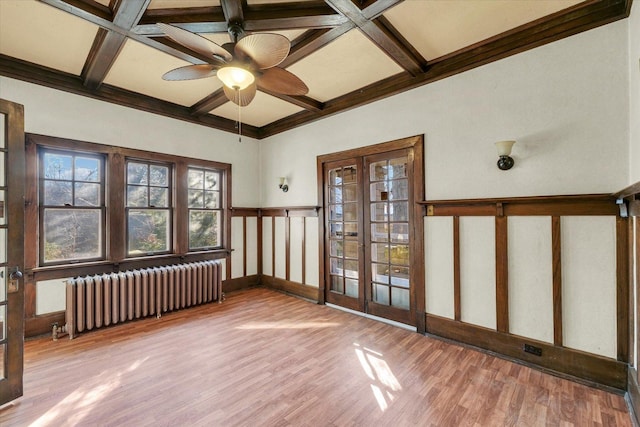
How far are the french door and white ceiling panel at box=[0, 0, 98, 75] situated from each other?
3.21m

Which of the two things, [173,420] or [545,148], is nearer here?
[173,420]

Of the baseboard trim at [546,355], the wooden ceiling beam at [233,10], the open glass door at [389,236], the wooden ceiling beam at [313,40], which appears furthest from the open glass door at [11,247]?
the baseboard trim at [546,355]

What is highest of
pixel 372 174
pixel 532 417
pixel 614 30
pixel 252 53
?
pixel 614 30

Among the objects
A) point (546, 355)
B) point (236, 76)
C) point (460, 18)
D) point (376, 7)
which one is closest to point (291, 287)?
point (546, 355)

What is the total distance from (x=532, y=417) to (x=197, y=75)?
377 centimetres

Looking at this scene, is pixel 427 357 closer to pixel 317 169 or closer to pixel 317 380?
pixel 317 380

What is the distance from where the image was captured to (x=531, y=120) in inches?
105

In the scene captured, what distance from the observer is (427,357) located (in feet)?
9.34

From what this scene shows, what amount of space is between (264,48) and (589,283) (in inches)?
130

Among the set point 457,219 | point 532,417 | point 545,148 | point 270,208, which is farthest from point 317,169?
point 532,417

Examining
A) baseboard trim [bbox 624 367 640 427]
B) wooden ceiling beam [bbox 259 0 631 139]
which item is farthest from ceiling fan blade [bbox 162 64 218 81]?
baseboard trim [bbox 624 367 640 427]

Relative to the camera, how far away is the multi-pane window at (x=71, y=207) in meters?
3.44

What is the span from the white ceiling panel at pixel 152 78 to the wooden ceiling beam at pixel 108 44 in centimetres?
11

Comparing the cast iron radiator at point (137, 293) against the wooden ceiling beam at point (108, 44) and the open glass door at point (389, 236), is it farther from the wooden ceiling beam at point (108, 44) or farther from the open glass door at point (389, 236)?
the open glass door at point (389, 236)
